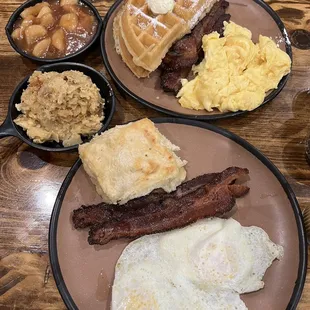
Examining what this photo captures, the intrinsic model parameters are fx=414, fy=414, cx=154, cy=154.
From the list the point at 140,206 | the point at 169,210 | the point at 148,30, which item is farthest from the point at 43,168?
the point at 148,30

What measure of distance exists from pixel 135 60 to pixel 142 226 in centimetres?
107

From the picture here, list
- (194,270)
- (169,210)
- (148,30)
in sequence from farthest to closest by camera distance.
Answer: (148,30) < (169,210) < (194,270)

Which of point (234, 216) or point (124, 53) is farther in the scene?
point (124, 53)

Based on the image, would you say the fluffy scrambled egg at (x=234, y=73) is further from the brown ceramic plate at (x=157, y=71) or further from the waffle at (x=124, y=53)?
the waffle at (x=124, y=53)

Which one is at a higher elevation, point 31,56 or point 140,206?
point 31,56

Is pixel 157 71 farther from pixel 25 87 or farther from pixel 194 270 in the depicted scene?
pixel 194 270

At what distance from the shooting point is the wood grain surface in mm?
2207

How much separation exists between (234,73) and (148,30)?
61 cm

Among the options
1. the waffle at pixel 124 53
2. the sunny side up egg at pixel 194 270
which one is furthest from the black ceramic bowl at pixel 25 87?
the sunny side up egg at pixel 194 270

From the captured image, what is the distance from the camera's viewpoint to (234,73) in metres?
2.63

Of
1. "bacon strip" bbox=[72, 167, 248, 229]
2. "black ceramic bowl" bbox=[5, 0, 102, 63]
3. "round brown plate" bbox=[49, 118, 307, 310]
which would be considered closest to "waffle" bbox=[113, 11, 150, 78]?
"black ceramic bowl" bbox=[5, 0, 102, 63]

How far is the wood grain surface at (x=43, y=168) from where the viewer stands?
221 centimetres

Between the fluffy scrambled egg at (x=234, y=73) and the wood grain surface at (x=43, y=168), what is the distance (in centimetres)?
20

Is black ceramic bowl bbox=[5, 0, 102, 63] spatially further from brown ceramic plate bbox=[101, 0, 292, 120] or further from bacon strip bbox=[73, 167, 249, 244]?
bacon strip bbox=[73, 167, 249, 244]
